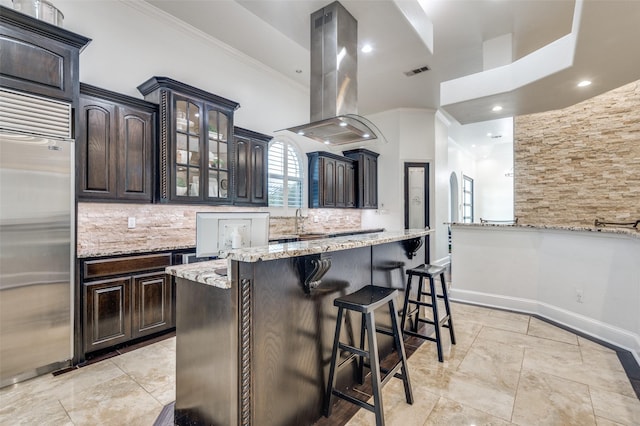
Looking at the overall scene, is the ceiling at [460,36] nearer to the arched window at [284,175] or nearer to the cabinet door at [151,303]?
the arched window at [284,175]

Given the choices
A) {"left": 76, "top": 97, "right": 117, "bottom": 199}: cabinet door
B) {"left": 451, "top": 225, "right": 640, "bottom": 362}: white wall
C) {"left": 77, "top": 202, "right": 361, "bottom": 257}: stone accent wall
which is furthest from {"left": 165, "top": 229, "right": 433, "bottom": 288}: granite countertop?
{"left": 451, "top": 225, "right": 640, "bottom": 362}: white wall

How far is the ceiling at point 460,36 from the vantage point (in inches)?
94.1

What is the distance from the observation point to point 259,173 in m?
4.43

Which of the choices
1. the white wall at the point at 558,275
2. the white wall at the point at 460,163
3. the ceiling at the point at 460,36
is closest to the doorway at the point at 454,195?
the white wall at the point at 460,163

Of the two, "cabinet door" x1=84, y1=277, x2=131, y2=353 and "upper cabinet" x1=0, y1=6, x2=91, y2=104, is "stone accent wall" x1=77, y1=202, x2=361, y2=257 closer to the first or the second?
"cabinet door" x1=84, y1=277, x2=131, y2=353

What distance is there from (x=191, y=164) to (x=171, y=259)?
1.12m

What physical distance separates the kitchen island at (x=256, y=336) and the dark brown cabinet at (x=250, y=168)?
2.28 m

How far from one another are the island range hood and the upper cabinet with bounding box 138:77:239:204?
49.1 inches

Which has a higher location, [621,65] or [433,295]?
[621,65]

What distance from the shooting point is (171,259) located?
10.1 ft

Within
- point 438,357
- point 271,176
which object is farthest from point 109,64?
point 438,357

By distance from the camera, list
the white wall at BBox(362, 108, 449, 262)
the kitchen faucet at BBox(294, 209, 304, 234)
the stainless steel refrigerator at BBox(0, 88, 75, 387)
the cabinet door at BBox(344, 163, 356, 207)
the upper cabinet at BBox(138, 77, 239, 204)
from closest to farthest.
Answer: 1. the stainless steel refrigerator at BBox(0, 88, 75, 387)
2. the upper cabinet at BBox(138, 77, 239, 204)
3. the kitchen faucet at BBox(294, 209, 304, 234)
4. the cabinet door at BBox(344, 163, 356, 207)
5. the white wall at BBox(362, 108, 449, 262)

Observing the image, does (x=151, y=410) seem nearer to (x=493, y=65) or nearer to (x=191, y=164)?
(x=191, y=164)

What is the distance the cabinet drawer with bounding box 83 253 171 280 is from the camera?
2.57 m
